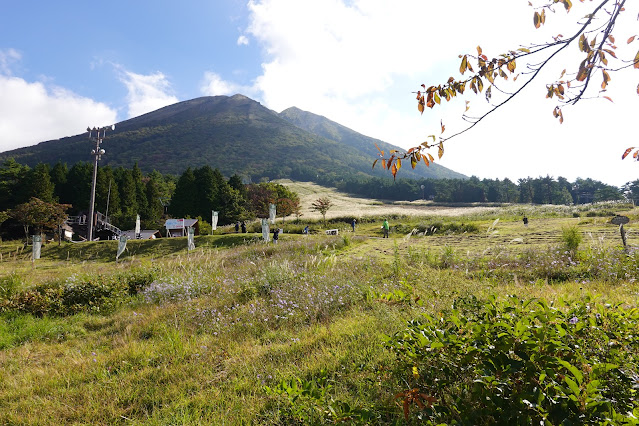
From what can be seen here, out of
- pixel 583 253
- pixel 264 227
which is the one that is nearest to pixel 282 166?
pixel 264 227

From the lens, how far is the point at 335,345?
3.65 meters

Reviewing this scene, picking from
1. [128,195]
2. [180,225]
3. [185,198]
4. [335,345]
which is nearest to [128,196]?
[128,195]

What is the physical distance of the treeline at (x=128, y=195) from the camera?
39.4 metres

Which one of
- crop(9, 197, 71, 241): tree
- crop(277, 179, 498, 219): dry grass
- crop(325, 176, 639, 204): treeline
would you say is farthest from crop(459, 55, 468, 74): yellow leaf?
crop(325, 176, 639, 204): treeline

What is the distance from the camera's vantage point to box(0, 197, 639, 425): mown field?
73.6 inches

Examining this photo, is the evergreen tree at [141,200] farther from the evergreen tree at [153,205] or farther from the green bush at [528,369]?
the green bush at [528,369]

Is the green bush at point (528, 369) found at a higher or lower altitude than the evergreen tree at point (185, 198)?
lower

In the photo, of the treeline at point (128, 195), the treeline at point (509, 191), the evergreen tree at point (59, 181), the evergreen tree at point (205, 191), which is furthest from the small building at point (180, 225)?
the treeline at point (509, 191)

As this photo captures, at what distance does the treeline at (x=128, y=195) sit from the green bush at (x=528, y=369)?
36.0m

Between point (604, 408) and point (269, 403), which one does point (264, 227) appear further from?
point (604, 408)

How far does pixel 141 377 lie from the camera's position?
344 cm

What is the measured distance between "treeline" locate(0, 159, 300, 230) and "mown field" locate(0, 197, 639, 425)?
31.2 metres

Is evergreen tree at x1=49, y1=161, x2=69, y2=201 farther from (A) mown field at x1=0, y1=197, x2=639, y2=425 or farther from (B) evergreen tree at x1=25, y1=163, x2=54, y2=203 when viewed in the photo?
(A) mown field at x1=0, y1=197, x2=639, y2=425

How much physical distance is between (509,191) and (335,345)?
94570 mm
